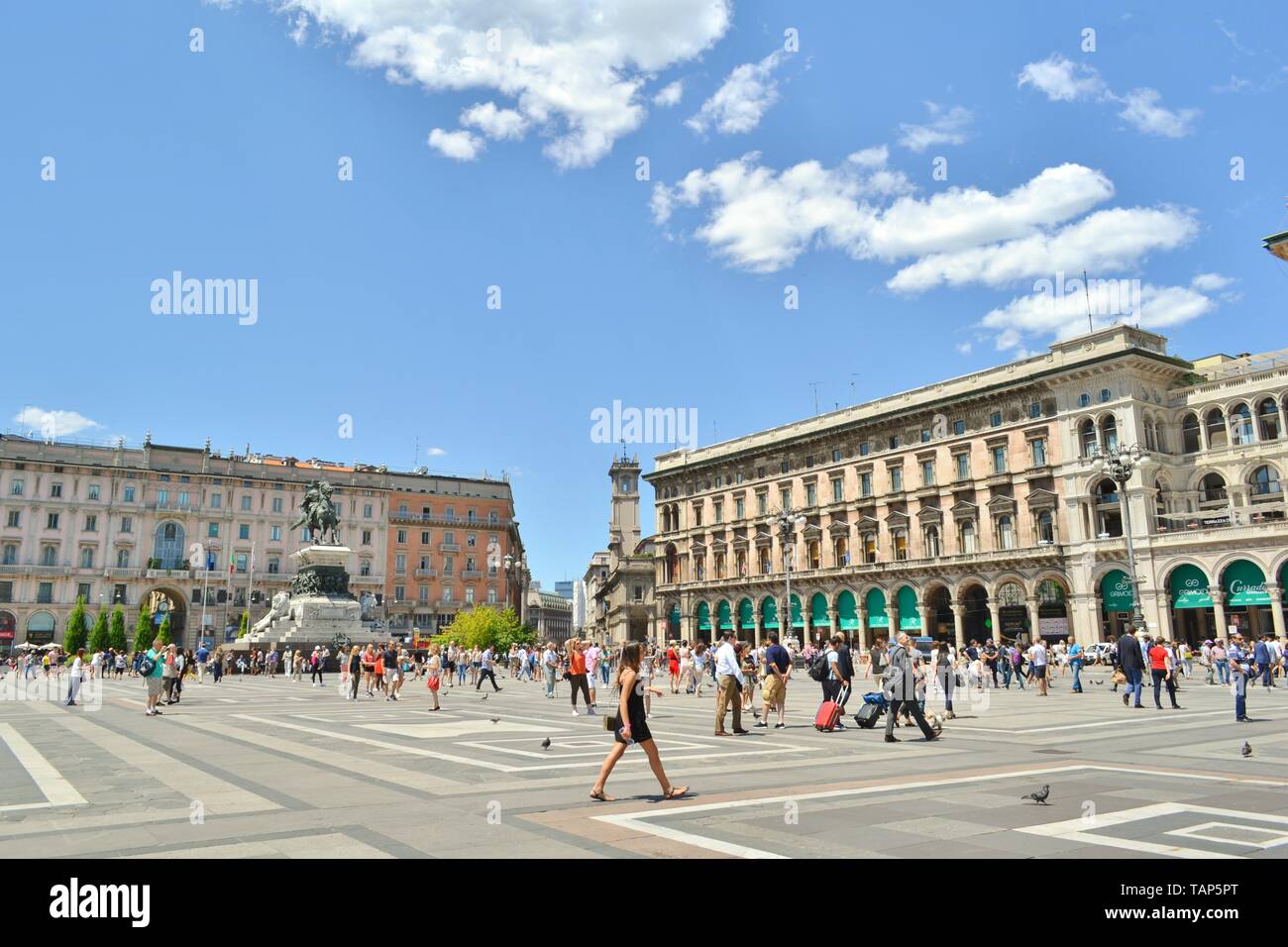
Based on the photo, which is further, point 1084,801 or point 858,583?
point 858,583

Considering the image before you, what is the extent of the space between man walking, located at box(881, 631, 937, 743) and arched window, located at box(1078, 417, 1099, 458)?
44453 mm

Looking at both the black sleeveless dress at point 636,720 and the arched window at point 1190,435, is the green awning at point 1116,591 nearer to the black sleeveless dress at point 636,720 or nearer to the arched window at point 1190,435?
the arched window at point 1190,435

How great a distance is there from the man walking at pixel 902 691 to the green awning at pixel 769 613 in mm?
58737

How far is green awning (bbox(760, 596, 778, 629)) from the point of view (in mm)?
73438

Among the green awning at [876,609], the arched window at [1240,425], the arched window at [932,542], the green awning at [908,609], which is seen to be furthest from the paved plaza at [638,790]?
the green awning at [876,609]

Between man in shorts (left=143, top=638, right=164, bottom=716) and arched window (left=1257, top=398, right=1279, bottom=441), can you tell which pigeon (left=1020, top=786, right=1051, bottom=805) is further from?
arched window (left=1257, top=398, right=1279, bottom=441)

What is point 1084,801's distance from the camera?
26.7ft

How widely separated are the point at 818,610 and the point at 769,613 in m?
5.34

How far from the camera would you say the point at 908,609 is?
63.8m

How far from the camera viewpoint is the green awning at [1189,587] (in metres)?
48.6

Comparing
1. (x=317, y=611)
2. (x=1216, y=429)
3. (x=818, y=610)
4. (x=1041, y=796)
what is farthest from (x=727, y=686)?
(x=818, y=610)
